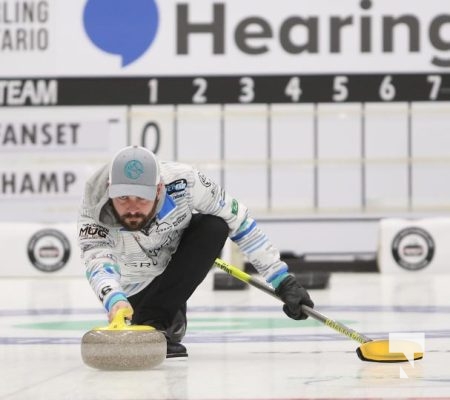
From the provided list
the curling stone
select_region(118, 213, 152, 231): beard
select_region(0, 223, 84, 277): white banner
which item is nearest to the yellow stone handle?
the curling stone

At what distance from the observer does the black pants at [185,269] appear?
4.27m

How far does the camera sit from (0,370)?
12.8 feet

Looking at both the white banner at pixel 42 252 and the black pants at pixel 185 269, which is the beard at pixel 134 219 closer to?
the black pants at pixel 185 269

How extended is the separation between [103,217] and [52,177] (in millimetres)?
8652

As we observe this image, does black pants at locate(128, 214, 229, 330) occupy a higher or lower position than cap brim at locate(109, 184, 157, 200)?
lower

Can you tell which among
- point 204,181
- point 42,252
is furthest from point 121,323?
point 42,252

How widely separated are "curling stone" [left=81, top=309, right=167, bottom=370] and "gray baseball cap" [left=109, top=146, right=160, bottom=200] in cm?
38

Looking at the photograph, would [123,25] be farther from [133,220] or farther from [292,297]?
[133,220]

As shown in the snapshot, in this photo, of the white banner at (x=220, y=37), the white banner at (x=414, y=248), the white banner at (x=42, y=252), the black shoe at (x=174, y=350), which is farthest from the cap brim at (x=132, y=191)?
the white banner at (x=220, y=37)

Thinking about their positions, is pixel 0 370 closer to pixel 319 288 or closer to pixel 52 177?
pixel 319 288

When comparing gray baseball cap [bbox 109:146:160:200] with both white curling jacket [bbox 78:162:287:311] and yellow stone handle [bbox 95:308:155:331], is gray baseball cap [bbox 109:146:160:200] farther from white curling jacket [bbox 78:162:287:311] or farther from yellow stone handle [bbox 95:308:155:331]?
yellow stone handle [bbox 95:308:155:331]

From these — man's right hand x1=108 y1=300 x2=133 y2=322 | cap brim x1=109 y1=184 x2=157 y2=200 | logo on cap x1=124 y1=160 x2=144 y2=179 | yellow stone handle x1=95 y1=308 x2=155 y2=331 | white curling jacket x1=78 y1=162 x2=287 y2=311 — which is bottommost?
yellow stone handle x1=95 y1=308 x2=155 y2=331

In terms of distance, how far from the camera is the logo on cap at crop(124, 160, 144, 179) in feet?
12.3

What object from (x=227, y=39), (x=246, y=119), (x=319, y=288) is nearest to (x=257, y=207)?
(x=246, y=119)
